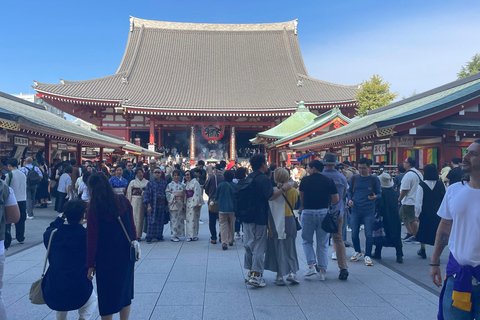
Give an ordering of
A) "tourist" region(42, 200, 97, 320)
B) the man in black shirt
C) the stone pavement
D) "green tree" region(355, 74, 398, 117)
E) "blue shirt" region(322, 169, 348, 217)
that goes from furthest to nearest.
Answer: "green tree" region(355, 74, 398, 117) → "blue shirt" region(322, 169, 348, 217) → the man in black shirt → the stone pavement → "tourist" region(42, 200, 97, 320)

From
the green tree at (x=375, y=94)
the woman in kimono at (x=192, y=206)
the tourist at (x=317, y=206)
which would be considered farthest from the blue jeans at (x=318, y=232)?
the green tree at (x=375, y=94)

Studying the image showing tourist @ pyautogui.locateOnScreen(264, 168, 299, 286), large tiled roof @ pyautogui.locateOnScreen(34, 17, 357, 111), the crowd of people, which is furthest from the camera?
large tiled roof @ pyautogui.locateOnScreen(34, 17, 357, 111)

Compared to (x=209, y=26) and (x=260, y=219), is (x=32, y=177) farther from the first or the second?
(x=209, y=26)

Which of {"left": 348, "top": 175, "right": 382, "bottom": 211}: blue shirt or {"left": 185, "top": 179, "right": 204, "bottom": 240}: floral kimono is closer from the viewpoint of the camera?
{"left": 348, "top": 175, "right": 382, "bottom": 211}: blue shirt

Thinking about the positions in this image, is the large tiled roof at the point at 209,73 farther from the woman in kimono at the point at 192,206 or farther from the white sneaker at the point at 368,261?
the white sneaker at the point at 368,261

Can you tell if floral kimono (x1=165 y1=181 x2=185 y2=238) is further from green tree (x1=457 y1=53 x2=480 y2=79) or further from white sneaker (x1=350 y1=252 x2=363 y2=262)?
green tree (x1=457 y1=53 x2=480 y2=79)

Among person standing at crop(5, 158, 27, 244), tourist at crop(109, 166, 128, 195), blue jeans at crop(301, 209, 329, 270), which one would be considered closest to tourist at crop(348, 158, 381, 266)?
blue jeans at crop(301, 209, 329, 270)

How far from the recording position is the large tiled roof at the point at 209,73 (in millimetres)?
25863

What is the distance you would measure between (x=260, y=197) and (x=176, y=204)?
355 cm

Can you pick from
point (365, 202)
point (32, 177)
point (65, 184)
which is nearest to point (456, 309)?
point (365, 202)

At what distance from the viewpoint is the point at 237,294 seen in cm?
465

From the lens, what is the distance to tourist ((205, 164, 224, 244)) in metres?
7.76

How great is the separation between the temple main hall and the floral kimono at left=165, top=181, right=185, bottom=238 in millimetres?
17278

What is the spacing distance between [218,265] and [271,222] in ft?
5.08
